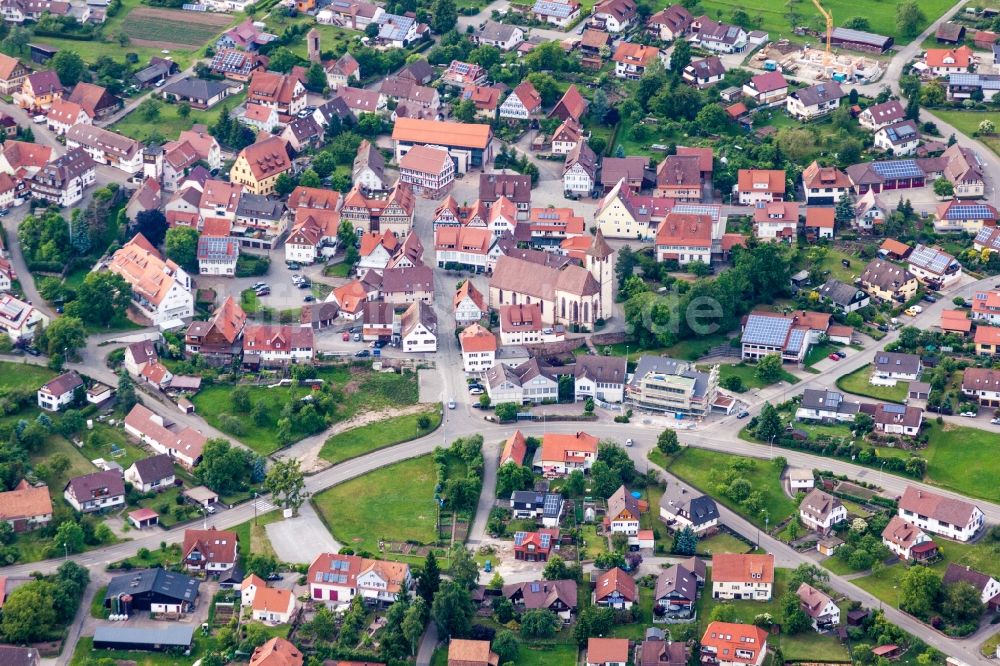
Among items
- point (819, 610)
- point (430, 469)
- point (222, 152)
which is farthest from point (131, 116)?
point (819, 610)

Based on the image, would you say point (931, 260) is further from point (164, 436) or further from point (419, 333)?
point (164, 436)

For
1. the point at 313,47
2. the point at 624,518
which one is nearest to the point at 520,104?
the point at 313,47

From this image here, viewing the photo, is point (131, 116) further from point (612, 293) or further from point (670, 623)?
point (670, 623)

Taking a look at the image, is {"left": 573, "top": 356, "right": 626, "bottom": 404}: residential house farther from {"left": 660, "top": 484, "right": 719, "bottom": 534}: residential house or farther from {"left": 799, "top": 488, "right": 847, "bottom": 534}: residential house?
{"left": 799, "top": 488, "right": 847, "bottom": 534}: residential house

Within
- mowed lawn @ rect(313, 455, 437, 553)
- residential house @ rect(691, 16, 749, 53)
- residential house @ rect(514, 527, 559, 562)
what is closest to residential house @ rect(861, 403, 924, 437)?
residential house @ rect(514, 527, 559, 562)

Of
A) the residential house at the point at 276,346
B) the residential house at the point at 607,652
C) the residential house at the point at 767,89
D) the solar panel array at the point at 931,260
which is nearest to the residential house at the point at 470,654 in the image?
the residential house at the point at 607,652
